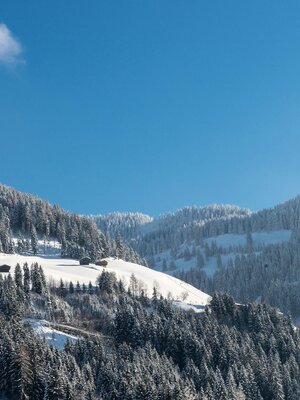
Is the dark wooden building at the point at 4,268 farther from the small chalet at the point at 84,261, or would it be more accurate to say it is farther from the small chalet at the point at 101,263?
the small chalet at the point at 101,263

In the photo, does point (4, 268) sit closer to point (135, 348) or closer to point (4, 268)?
point (4, 268)

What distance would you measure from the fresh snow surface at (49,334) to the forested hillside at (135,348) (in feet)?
3.86

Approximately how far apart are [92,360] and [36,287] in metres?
40.8

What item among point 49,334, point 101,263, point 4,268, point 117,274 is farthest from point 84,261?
point 49,334

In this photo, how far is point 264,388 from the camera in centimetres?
10175

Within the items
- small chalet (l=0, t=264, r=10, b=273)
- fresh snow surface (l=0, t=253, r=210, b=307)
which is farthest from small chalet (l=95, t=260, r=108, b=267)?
small chalet (l=0, t=264, r=10, b=273)

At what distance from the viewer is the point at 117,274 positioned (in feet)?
557

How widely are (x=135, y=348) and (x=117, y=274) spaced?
59109 mm

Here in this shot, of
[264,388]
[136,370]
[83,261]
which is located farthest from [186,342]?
[83,261]

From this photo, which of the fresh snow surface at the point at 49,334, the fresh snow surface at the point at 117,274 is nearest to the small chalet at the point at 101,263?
the fresh snow surface at the point at 117,274

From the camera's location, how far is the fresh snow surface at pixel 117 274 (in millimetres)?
156875

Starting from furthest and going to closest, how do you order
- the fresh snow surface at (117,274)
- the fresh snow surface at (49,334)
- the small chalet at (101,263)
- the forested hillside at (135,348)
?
the small chalet at (101,263)
the fresh snow surface at (117,274)
the fresh snow surface at (49,334)
the forested hillside at (135,348)

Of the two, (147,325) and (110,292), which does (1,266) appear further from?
(147,325)

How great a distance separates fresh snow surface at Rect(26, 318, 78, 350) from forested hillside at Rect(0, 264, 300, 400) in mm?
1175
